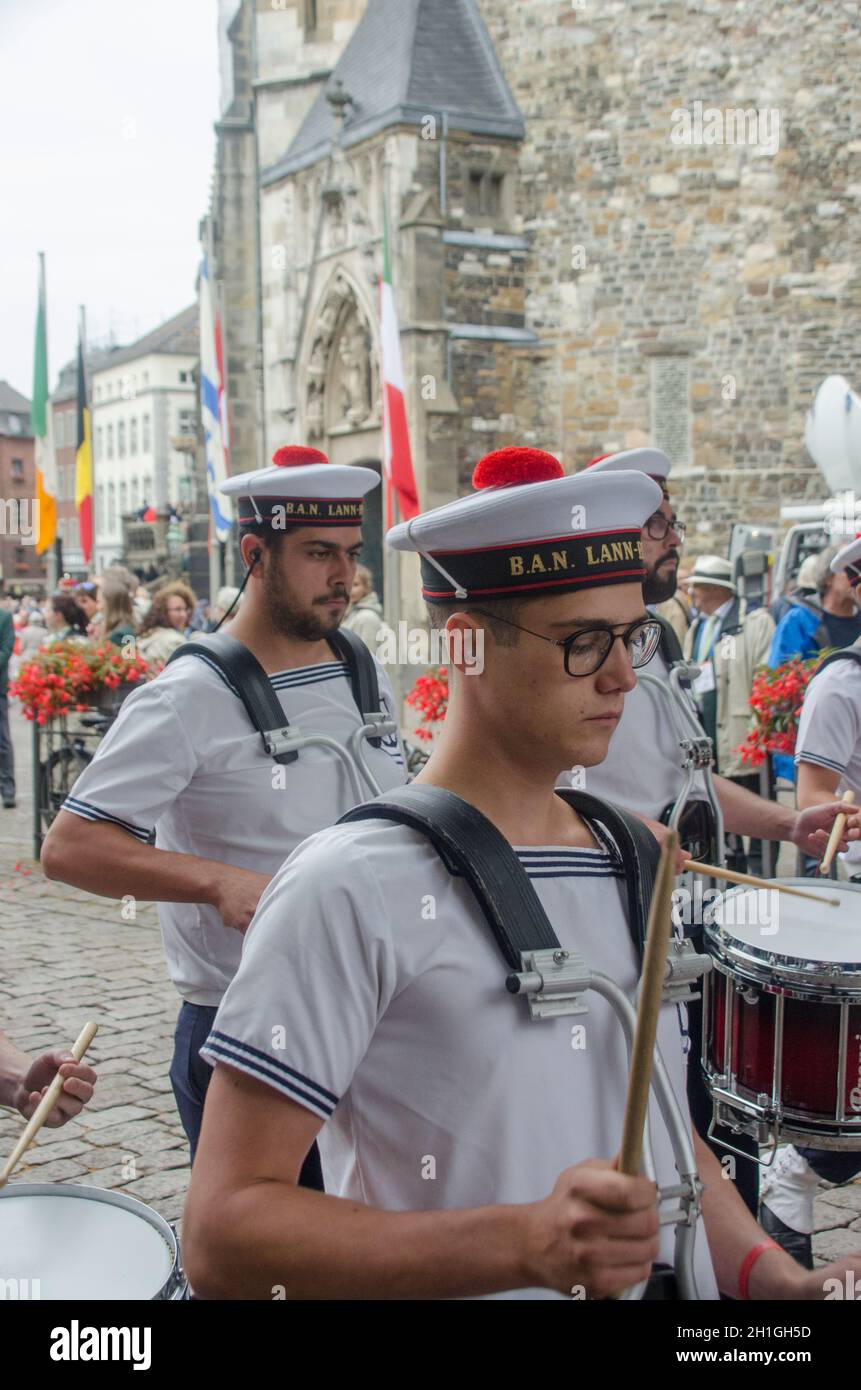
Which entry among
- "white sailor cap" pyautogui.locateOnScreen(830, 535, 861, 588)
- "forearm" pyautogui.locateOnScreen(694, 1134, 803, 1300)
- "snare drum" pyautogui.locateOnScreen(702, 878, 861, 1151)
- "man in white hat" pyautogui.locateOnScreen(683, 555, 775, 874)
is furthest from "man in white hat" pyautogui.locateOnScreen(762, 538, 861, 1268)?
"man in white hat" pyautogui.locateOnScreen(683, 555, 775, 874)

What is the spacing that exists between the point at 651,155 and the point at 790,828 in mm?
18779

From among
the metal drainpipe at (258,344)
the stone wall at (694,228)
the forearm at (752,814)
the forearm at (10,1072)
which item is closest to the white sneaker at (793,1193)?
the forearm at (752,814)

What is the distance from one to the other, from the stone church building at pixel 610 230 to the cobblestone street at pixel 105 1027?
12302 millimetres

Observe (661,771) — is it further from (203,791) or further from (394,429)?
(394,429)

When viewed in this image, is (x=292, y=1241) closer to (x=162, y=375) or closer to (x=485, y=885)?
(x=485, y=885)

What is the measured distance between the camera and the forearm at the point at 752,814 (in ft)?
12.3

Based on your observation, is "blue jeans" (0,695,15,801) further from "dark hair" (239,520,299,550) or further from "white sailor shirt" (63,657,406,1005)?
"white sailor shirt" (63,657,406,1005)

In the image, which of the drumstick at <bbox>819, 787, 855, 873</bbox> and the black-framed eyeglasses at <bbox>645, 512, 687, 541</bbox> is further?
the black-framed eyeglasses at <bbox>645, 512, 687, 541</bbox>

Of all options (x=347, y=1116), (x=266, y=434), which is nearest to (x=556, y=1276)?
(x=347, y=1116)

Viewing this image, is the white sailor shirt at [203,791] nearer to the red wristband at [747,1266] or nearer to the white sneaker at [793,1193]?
the red wristband at [747,1266]

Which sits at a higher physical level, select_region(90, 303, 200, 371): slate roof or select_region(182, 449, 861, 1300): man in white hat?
select_region(90, 303, 200, 371): slate roof

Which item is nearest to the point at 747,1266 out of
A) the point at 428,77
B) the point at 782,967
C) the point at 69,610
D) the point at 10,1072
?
the point at 782,967

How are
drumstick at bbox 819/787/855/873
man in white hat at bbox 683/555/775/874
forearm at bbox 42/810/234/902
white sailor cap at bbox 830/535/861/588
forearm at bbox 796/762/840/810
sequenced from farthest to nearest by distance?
man in white hat at bbox 683/555/775/874 → white sailor cap at bbox 830/535/861/588 → forearm at bbox 796/762/840/810 → drumstick at bbox 819/787/855/873 → forearm at bbox 42/810/234/902

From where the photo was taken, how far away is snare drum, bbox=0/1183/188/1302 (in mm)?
1773
